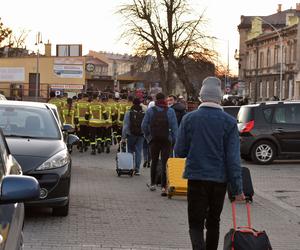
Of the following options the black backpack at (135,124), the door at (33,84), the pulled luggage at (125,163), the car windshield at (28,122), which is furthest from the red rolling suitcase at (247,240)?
the door at (33,84)

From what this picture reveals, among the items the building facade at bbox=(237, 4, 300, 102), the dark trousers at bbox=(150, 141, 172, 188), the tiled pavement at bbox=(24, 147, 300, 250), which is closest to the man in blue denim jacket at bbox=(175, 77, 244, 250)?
the tiled pavement at bbox=(24, 147, 300, 250)

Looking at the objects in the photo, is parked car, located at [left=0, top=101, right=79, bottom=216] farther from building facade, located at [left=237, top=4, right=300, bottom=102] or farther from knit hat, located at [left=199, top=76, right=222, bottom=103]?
building facade, located at [left=237, top=4, right=300, bottom=102]

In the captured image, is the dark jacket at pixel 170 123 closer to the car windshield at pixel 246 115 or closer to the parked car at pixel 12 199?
the car windshield at pixel 246 115

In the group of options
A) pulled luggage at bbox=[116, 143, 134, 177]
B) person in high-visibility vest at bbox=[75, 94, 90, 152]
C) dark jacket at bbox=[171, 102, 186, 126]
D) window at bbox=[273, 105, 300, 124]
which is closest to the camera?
pulled luggage at bbox=[116, 143, 134, 177]

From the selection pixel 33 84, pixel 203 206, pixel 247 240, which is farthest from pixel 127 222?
pixel 33 84

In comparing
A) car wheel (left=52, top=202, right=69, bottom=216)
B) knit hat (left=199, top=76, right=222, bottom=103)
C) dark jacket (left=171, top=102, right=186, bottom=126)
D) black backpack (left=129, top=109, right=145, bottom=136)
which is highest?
knit hat (left=199, top=76, right=222, bottom=103)

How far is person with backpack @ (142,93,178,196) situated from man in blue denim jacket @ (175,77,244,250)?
18.3 feet

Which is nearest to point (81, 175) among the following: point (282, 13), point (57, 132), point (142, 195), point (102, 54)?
point (142, 195)

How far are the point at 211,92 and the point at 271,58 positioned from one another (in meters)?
81.9

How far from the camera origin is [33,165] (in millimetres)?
8773

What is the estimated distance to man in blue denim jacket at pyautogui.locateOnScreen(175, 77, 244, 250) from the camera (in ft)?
20.9

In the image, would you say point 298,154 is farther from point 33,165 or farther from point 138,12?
point 138,12

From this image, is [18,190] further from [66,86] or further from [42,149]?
[66,86]

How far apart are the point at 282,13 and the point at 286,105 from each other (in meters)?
92.3
